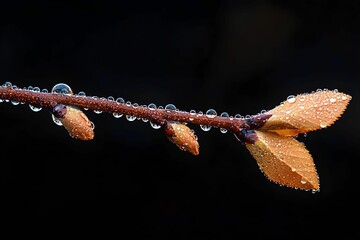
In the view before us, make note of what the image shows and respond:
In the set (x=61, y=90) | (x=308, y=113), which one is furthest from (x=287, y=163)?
(x=61, y=90)

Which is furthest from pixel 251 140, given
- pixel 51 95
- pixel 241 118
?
pixel 51 95

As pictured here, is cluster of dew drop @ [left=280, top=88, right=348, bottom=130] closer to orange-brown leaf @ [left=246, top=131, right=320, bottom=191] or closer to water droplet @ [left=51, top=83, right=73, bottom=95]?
orange-brown leaf @ [left=246, top=131, right=320, bottom=191]

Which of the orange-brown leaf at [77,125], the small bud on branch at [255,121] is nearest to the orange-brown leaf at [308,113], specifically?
the small bud on branch at [255,121]

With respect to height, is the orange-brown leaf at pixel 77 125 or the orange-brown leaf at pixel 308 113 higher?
the orange-brown leaf at pixel 77 125

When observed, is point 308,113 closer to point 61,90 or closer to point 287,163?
point 287,163

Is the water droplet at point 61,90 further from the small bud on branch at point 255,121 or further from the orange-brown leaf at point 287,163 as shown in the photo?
the orange-brown leaf at point 287,163

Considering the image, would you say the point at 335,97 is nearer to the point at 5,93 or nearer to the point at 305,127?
the point at 305,127

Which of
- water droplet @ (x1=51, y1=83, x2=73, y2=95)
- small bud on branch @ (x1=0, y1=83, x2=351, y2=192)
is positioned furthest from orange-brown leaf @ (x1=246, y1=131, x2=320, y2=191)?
water droplet @ (x1=51, y1=83, x2=73, y2=95)
